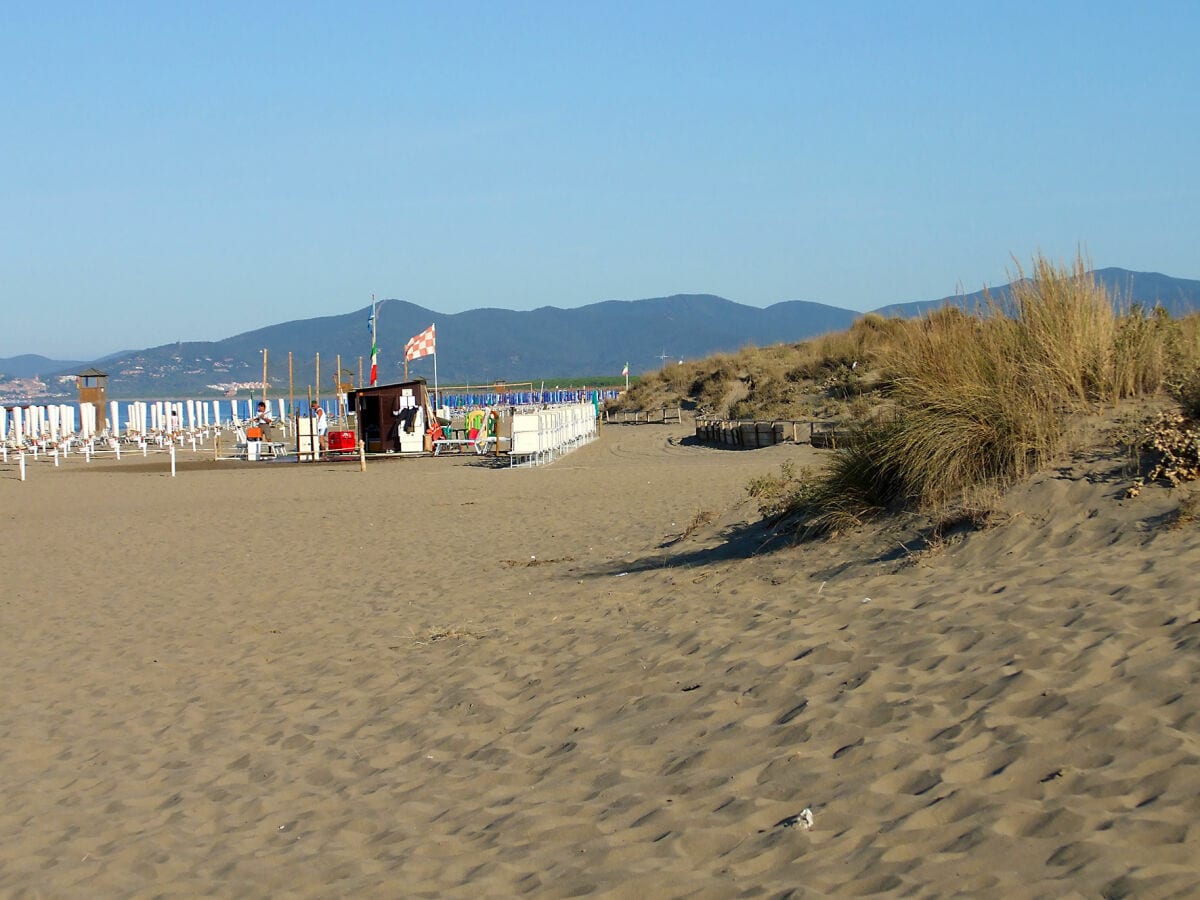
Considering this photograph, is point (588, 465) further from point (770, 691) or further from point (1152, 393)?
point (770, 691)

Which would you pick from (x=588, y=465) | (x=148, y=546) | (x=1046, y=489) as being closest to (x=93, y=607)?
(x=148, y=546)

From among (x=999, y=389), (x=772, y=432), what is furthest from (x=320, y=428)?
(x=999, y=389)

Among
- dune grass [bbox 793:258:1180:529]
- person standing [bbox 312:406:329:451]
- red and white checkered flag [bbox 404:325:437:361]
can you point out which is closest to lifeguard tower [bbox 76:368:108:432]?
red and white checkered flag [bbox 404:325:437:361]

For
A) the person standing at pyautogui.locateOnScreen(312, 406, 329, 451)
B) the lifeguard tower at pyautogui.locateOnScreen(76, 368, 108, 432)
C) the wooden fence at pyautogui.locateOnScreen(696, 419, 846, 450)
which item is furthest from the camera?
the lifeguard tower at pyautogui.locateOnScreen(76, 368, 108, 432)

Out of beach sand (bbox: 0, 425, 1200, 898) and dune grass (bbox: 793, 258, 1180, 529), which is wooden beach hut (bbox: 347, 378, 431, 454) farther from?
dune grass (bbox: 793, 258, 1180, 529)

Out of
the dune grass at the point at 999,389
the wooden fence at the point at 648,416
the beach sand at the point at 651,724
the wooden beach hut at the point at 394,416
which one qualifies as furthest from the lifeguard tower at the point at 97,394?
the dune grass at the point at 999,389

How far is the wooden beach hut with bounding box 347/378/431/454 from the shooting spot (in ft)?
106

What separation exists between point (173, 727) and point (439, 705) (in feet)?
5.23

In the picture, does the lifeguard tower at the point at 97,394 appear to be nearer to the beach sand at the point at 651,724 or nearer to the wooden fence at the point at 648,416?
the wooden fence at the point at 648,416

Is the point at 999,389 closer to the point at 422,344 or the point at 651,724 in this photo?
the point at 651,724

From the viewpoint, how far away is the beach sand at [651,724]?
12.7 feet

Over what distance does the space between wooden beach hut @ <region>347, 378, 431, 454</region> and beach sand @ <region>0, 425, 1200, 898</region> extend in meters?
21.3

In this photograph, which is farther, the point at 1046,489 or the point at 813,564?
the point at 813,564

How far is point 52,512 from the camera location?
19.3 metres
